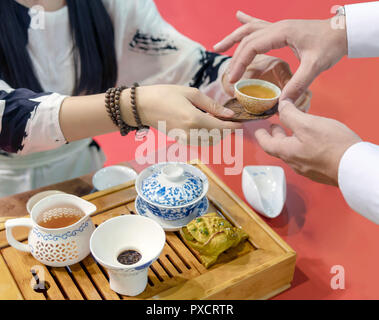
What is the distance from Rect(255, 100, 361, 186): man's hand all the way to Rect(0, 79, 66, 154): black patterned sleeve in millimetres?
652

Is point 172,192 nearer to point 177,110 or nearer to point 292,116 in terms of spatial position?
point 177,110

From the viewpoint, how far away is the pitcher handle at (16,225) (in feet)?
3.44

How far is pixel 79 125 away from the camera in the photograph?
1245 mm

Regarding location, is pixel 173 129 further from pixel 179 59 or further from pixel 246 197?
pixel 179 59

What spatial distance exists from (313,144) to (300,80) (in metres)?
0.31

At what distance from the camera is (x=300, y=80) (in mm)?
1271

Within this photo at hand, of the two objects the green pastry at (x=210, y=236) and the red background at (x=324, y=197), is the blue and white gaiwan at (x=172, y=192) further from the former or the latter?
the red background at (x=324, y=197)

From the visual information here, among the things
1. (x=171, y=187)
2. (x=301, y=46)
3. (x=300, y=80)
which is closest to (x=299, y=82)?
(x=300, y=80)

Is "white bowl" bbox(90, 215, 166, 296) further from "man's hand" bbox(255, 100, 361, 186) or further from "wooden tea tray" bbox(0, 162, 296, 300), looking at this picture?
"man's hand" bbox(255, 100, 361, 186)

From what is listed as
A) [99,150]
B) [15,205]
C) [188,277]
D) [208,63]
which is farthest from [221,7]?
[188,277]

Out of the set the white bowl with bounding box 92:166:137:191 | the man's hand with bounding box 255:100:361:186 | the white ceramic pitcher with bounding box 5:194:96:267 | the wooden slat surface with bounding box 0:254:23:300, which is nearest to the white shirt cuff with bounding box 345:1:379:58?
the man's hand with bounding box 255:100:361:186

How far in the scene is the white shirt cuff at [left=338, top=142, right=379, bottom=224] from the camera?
3.16 feet

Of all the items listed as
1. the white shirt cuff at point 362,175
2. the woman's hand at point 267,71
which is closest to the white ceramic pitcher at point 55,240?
the white shirt cuff at point 362,175

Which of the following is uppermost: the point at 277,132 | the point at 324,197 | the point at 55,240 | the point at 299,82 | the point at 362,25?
the point at 362,25
